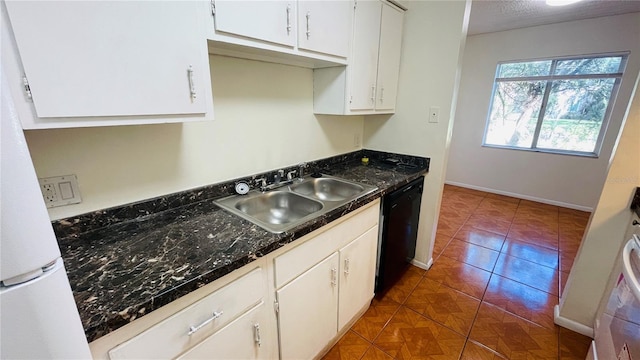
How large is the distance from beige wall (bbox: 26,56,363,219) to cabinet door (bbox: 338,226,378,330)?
721mm

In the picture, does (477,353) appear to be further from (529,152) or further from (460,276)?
(529,152)

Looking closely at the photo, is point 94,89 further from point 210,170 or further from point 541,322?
point 541,322

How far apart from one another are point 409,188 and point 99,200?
5.77ft

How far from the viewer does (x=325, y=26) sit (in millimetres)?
1395

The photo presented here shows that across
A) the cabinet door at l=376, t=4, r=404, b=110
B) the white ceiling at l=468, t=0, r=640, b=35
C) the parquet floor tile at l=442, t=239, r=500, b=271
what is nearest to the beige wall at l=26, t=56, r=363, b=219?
the cabinet door at l=376, t=4, r=404, b=110

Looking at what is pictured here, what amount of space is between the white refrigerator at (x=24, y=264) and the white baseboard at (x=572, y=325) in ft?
8.23

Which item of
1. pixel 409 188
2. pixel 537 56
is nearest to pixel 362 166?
pixel 409 188

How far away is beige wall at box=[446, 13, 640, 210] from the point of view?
3.05 meters

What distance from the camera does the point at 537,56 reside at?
11.4 ft

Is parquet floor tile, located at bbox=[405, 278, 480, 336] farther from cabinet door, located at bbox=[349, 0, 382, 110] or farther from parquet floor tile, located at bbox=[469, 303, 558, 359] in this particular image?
cabinet door, located at bbox=[349, 0, 382, 110]

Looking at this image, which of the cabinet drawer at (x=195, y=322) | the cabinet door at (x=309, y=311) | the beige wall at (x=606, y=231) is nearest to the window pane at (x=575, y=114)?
the beige wall at (x=606, y=231)

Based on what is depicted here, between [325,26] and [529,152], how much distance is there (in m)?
3.83

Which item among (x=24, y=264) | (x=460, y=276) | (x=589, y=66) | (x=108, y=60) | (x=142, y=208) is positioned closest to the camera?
(x=24, y=264)

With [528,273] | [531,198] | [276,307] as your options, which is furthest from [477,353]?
[531,198]
